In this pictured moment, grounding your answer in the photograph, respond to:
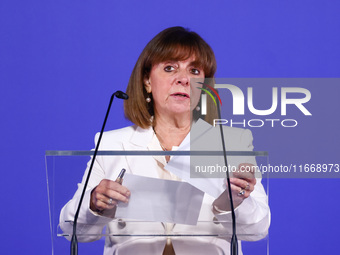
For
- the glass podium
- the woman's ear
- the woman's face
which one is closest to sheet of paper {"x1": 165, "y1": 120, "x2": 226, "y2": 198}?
the glass podium

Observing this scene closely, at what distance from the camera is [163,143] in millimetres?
1729

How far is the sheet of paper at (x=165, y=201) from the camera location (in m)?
1.15

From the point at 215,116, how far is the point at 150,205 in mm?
757

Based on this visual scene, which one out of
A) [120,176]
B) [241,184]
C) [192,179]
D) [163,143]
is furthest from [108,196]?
[163,143]

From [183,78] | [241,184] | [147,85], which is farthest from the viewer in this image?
[147,85]

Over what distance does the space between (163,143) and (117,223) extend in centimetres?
58

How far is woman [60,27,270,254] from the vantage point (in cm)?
117

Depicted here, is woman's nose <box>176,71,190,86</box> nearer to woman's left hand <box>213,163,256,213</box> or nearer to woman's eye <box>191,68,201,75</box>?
woman's eye <box>191,68,201,75</box>

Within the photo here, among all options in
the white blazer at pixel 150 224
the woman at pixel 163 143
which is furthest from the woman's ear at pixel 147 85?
the white blazer at pixel 150 224

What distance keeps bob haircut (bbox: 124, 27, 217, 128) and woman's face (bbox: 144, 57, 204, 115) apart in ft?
0.07

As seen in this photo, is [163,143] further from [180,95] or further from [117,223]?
[117,223]

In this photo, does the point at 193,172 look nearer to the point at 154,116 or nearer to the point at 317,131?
the point at 154,116

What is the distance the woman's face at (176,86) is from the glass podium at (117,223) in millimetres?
555

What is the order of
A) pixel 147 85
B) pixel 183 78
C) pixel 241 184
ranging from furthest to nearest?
pixel 147 85, pixel 183 78, pixel 241 184
